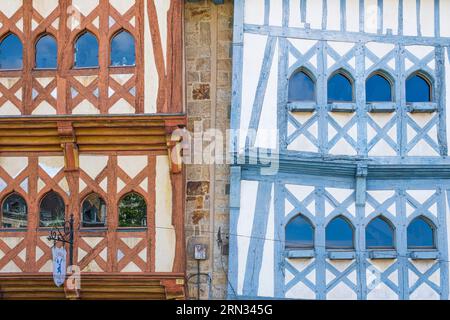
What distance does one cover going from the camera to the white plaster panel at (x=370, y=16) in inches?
579

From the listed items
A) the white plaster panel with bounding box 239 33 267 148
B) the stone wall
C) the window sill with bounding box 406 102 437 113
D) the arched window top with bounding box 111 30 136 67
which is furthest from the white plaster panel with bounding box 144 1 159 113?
the window sill with bounding box 406 102 437 113

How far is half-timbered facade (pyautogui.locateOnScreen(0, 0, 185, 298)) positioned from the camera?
14.0 m

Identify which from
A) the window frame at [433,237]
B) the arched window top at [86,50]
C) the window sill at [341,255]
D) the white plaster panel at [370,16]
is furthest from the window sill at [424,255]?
the arched window top at [86,50]

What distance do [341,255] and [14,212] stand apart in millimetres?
5103

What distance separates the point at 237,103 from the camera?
14320 mm

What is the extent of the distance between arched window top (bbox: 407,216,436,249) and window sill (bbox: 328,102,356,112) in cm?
Result: 202

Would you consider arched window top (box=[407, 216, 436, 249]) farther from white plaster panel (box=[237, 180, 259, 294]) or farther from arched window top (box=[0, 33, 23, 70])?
arched window top (box=[0, 33, 23, 70])

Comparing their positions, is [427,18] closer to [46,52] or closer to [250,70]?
[250,70]

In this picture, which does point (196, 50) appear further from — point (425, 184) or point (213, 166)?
point (425, 184)

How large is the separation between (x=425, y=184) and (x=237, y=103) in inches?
127

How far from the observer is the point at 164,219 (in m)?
14.1

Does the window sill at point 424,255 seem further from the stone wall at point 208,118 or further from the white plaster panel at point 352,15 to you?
the white plaster panel at point 352,15
